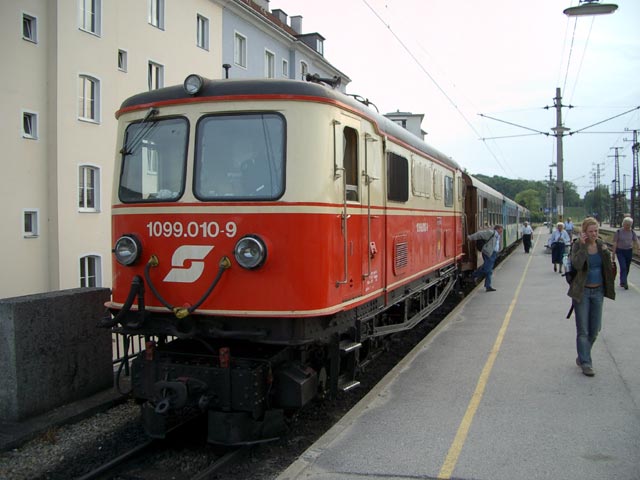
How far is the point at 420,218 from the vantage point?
8.55 metres

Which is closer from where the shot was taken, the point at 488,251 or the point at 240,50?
the point at 488,251

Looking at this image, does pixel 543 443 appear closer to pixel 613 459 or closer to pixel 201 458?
pixel 613 459

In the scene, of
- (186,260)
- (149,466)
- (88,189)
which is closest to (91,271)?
(88,189)

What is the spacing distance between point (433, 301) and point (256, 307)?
651cm

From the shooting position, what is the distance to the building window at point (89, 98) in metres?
20.0

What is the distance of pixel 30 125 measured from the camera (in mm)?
18734

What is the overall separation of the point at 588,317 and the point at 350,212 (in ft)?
11.1

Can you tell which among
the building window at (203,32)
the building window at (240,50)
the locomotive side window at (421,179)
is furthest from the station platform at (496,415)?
the building window at (240,50)

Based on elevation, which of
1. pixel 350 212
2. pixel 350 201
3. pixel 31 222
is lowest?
pixel 350 212

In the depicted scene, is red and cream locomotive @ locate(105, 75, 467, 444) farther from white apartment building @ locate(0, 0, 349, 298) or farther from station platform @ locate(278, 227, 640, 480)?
white apartment building @ locate(0, 0, 349, 298)

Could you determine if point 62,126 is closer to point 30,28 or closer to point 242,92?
point 30,28

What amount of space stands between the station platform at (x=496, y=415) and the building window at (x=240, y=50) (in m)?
23.3

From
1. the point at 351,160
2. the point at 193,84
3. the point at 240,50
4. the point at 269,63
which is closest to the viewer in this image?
the point at 193,84

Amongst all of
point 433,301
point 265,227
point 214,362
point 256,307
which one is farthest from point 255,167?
point 433,301
